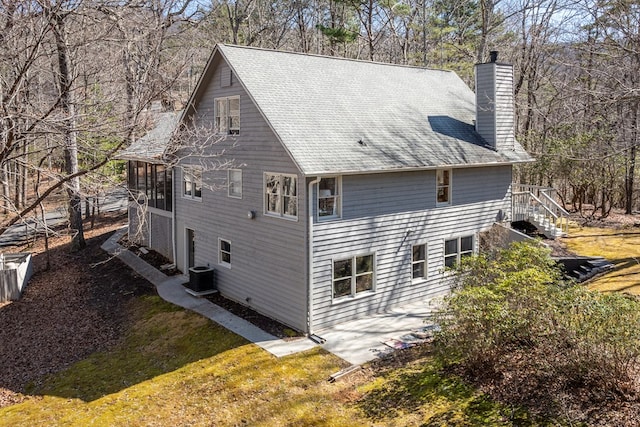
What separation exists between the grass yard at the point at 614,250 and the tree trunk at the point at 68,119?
45.1ft

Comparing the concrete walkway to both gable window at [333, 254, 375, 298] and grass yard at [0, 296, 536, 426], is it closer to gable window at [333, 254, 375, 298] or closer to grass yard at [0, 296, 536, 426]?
grass yard at [0, 296, 536, 426]

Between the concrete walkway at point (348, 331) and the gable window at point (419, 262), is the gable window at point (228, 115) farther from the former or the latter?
the gable window at point (419, 262)

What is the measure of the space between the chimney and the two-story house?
4cm

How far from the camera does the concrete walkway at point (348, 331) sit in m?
12.1

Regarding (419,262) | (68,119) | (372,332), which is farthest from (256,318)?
(68,119)

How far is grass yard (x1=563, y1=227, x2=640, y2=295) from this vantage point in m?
14.4

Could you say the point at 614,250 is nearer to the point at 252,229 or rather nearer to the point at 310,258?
the point at 310,258

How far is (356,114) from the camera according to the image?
15.2 meters

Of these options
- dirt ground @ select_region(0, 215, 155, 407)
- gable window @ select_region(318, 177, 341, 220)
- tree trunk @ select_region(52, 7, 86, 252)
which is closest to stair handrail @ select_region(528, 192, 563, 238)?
gable window @ select_region(318, 177, 341, 220)

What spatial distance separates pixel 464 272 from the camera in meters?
11.4

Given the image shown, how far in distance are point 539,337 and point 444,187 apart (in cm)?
753

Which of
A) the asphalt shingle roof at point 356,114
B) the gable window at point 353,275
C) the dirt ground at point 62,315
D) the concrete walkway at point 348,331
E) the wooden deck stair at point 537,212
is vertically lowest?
the dirt ground at point 62,315

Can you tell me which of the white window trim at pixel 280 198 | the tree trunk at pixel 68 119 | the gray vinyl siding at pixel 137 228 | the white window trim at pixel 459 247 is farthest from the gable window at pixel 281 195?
the gray vinyl siding at pixel 137 228

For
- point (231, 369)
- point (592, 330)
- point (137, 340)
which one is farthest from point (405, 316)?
point (137, 340)
